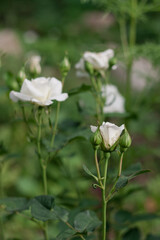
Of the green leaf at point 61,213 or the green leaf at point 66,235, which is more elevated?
the green leaf at point 61,213

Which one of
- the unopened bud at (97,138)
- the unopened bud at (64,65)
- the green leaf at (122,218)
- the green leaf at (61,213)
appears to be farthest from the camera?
the green leaf at (122,218)

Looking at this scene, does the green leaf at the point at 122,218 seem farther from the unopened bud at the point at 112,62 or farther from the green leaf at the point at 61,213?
the unopened bud at the point at 112,62

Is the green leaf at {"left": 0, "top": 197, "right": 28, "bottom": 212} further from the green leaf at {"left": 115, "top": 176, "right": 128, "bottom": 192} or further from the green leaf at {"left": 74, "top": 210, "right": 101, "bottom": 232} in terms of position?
the green leaf at {"left": 115, "top": 176, "right": 128, "bottom": 192}

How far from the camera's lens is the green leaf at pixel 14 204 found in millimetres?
792

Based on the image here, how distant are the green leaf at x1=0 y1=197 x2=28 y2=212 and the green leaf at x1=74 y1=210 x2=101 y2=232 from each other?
0.46 ft

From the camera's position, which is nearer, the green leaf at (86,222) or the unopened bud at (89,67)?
the green leaf at (86,222)

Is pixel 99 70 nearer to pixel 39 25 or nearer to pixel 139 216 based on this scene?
pixel 139 216

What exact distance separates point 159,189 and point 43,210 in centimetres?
140

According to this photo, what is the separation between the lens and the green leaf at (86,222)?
707 millimetres

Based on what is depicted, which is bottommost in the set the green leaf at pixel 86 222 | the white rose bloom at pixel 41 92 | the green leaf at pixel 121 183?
the green leaf at pixel 86 222

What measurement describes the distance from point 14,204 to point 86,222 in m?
0.19

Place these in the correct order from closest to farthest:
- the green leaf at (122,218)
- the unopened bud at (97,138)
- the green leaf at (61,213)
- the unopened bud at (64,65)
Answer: the unopened bud at (97,138) → the green leaf at (61,213) → the unopened bud at (64,65) → the green leaf at (122,218)

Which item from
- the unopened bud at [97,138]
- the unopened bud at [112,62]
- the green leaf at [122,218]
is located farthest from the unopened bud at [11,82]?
the green leaf at [122,218]

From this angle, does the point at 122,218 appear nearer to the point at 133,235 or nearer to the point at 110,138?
the point at 133,235
